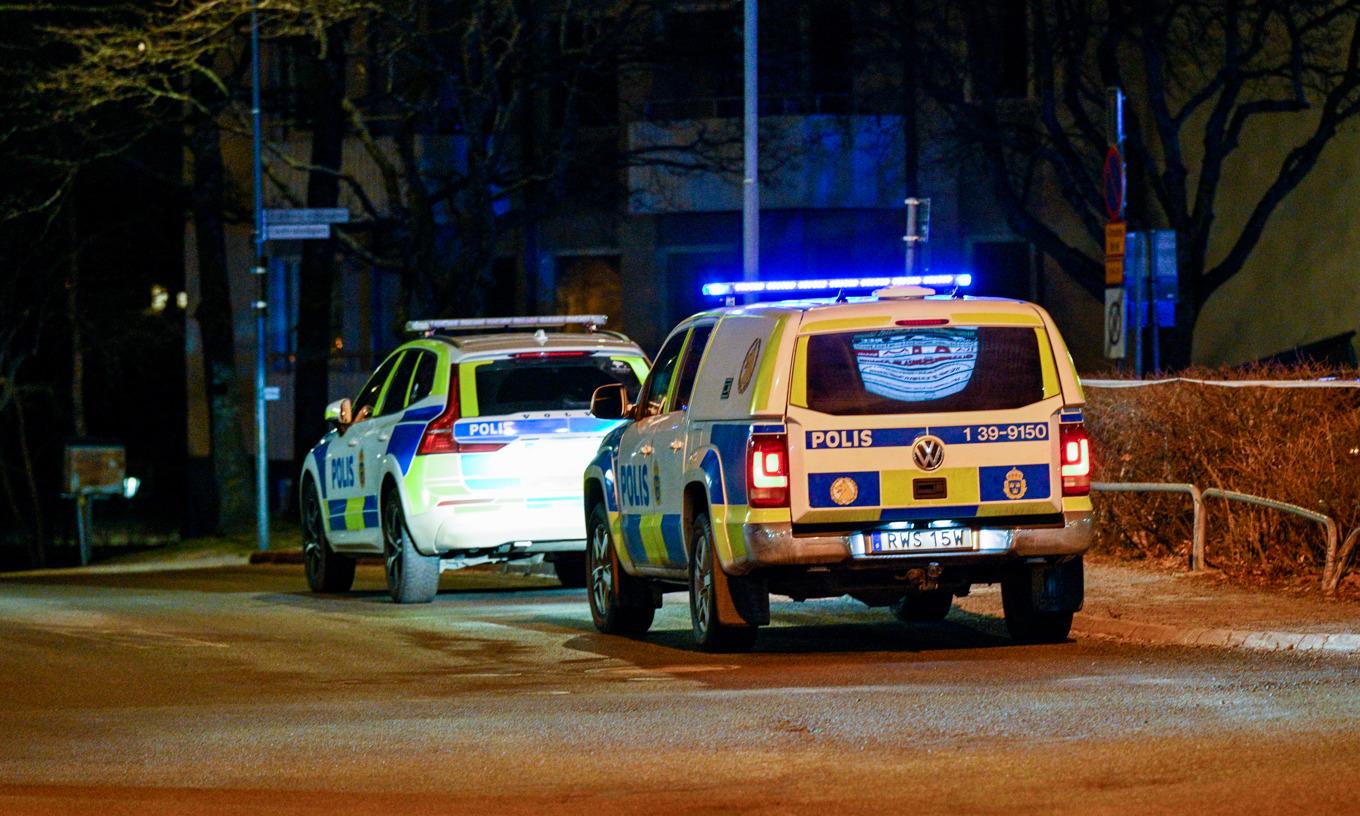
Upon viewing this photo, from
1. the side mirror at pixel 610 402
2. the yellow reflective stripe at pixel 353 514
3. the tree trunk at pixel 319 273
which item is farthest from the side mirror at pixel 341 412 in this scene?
the tree trunk at pixel 319 273

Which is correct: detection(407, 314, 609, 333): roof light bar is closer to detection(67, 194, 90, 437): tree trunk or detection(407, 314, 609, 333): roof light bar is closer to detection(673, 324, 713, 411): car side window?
detection(673, 324, 713, 411): car side window

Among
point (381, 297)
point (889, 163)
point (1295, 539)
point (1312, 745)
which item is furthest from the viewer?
point (381, 297)

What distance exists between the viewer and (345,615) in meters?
16.5

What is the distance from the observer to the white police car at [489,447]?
54.5 feet

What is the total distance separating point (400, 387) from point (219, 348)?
63.6 feet

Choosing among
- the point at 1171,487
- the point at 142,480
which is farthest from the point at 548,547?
the point at 142,480

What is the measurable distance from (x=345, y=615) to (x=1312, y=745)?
9003 millimetres

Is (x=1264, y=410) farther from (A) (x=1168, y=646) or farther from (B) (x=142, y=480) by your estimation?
(B) (x=142, y=480)

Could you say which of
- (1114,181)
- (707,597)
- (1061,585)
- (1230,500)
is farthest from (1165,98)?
(707,597)

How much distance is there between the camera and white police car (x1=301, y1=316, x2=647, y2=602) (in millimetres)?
16625

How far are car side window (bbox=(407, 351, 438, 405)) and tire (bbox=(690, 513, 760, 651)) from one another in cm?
451

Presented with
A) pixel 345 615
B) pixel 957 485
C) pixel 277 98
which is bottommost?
pixel 345 615

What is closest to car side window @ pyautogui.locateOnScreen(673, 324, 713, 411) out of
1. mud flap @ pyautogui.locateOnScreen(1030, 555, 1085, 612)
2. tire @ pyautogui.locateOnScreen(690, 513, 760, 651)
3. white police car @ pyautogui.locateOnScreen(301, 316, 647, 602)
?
tire @ pyautogui.locateOnScreen(690, 513, 760, 651)

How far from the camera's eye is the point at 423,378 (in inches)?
680
